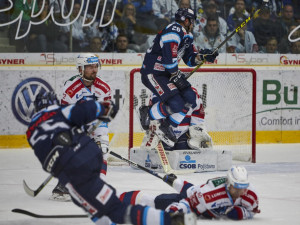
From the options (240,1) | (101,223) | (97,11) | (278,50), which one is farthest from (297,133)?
(101,223)

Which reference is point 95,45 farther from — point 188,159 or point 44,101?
point 44,101

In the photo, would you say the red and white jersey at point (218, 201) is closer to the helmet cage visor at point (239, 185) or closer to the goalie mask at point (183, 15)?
the helmet cage visor at point (239, 185)

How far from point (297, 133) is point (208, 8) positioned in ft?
6.19

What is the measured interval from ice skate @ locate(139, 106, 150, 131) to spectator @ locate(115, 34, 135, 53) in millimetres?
1590

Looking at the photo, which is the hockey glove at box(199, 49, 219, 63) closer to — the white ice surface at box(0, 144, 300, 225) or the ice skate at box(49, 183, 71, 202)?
the white ice surface at box(0, 144, 300, 225)

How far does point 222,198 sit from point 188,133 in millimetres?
3070

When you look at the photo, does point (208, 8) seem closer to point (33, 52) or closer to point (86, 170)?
point (33, 52)

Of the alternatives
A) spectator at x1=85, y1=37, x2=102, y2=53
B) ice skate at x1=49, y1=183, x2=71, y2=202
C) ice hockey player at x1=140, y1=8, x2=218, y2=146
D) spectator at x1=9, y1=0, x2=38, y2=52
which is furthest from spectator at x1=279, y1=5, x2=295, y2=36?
ice skate at x1=49, y1=183, x2=71, y2=202

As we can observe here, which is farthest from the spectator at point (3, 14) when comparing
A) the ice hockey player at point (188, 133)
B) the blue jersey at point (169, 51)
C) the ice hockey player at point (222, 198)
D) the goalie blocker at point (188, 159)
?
the ice hockey player at point (222, 198)

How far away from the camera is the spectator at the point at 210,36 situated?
9711 millimetres

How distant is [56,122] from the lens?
4.33m

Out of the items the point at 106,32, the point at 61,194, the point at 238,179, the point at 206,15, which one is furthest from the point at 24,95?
the point at 238,179

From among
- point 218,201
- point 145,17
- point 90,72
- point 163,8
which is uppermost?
point 163,8

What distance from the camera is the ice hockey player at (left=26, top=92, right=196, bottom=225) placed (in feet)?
14.0
